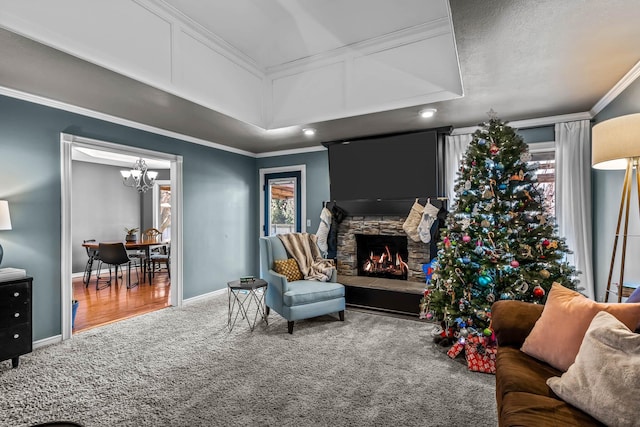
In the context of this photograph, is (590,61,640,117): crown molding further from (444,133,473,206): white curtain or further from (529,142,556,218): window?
(444,133,473,206): white curtain

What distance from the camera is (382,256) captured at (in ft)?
16.2

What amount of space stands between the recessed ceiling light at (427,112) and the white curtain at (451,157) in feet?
2.59

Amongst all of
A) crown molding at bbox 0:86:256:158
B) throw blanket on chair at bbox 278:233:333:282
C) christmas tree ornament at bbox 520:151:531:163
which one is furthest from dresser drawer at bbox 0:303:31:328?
christmas tree ornament at bbox 520:151:531:163

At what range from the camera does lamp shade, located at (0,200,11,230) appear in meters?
2.73

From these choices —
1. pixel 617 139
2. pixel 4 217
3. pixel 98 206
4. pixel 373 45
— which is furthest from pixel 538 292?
pixel 98 206

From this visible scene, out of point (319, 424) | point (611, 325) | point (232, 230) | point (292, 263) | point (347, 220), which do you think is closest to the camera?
point (611, 325)

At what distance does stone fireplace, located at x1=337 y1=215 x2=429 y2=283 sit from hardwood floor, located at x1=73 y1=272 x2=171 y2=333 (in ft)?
8.86

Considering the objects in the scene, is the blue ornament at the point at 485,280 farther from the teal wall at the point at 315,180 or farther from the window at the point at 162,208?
the window at the point at 162,208

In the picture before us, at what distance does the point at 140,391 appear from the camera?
230 cm

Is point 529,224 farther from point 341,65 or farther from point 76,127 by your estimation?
point 76,127

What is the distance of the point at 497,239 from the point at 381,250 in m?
2.36

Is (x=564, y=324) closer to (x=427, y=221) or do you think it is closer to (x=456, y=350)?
(x=456, y=350)

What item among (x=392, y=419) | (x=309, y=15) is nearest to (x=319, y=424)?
(x=392, y=419)

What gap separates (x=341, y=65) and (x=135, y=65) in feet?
6.78
